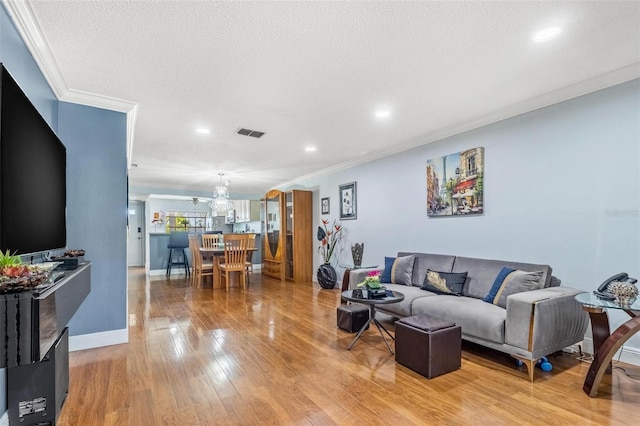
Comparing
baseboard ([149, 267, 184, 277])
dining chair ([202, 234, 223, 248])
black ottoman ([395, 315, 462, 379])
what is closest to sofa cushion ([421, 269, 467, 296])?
black ottoman ([395, 315, 462, 379])

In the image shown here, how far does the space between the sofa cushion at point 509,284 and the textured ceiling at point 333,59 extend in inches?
66.4

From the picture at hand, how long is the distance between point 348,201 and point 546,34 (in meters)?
4.11

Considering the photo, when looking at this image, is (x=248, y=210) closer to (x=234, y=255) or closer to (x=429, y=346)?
(x=234, y=255)

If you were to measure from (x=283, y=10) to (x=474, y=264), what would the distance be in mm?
3133

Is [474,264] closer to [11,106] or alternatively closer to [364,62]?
[364,62]

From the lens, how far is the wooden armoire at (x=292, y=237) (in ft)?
22.8

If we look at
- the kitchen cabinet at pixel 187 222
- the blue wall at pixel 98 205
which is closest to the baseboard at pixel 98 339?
the blue wall at pixel 98 205

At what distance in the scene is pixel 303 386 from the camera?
2320 mm

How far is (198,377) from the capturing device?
2.47 metres

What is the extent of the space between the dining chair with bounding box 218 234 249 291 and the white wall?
339 cm

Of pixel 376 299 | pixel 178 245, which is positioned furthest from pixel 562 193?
pixel 178 245

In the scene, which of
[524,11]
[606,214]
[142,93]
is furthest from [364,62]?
[606,214]

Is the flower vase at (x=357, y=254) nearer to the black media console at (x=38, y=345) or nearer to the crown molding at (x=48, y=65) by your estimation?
the crown molding at (x=48, y=65)

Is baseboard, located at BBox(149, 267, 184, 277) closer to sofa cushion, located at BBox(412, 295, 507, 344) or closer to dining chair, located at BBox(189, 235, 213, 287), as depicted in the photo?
dining chair, located at BBox(189, 235, 213, 287)
